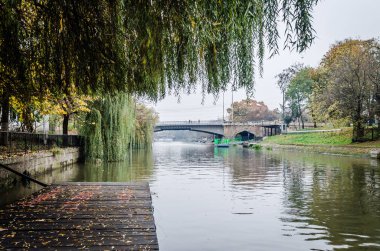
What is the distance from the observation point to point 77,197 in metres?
9.55

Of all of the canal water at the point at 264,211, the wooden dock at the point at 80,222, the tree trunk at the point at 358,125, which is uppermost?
the tree trunk at the point at 358,125

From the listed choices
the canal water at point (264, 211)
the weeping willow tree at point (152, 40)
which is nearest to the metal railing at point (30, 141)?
the canal water at point (264, 211)

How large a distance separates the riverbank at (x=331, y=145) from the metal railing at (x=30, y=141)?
23.6 m

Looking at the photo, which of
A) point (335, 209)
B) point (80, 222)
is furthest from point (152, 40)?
point (335, 209)

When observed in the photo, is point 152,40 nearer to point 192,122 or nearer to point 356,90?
point 356,90

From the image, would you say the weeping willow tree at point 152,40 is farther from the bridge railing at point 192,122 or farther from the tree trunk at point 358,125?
the bridge railing at point 192,122

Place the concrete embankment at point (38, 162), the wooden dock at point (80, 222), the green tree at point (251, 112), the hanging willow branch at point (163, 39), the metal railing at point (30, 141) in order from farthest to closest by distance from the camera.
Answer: the green tree at point (251, 112) < the metal railing at point (30, 141) < the concrete embankment at point (38, 162) < the wooden dock at point (80, 222) < the hanging willow branch at point (163, 39)

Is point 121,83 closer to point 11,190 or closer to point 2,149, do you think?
point 11,190

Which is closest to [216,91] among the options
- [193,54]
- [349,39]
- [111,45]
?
[193,54]

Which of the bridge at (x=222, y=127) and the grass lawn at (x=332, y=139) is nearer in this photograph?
the grass lawn at (x=332, y=139)

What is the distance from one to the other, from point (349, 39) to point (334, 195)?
42.4m

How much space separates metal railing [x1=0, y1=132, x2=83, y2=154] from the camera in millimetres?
16078

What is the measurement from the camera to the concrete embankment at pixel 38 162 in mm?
13070

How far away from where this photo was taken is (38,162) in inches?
684
